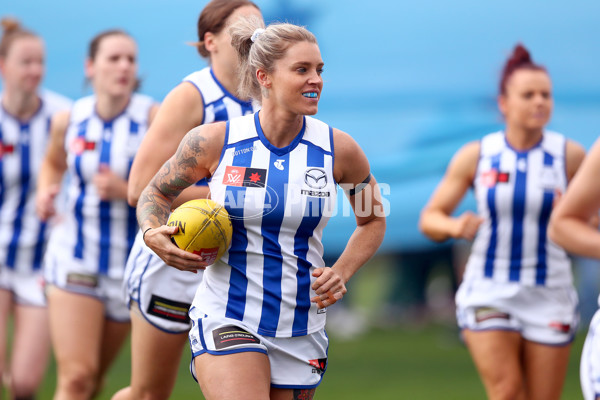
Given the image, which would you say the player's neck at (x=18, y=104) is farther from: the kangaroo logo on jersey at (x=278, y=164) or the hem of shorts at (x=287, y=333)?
the hem of shorts at (x=287, y=333)

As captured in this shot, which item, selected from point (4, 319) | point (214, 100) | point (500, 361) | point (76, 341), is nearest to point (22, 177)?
point (4, 319)

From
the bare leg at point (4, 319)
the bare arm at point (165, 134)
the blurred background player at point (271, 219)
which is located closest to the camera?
the blurred background player at point (271, 219)

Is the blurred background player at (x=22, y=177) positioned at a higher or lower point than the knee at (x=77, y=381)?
higher

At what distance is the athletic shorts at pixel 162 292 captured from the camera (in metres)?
5.07

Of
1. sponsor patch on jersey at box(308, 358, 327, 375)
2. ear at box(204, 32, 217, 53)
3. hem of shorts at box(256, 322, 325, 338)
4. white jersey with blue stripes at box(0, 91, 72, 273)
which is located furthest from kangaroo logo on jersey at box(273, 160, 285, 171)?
white jersey with blue stripes at box(0, 91, 72, 273)

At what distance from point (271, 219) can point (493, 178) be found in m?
2.60

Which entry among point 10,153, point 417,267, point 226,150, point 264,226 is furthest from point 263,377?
point 417,267

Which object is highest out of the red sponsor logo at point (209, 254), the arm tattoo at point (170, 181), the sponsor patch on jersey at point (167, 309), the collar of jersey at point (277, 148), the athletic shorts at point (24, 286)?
the collar of jersey at point (277, 148)

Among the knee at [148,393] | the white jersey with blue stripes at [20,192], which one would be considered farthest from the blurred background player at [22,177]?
the knee at [148,393]

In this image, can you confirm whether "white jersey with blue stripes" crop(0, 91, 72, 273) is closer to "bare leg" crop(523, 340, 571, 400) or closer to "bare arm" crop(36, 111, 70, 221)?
"bare arm" crop(36, 111, 70, 221)

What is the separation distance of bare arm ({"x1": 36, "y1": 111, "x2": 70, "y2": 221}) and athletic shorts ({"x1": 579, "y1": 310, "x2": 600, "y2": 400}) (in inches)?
156

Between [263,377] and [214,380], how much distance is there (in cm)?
20

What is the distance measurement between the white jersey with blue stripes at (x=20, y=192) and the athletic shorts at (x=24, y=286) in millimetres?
46

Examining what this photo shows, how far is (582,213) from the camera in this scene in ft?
12.0
